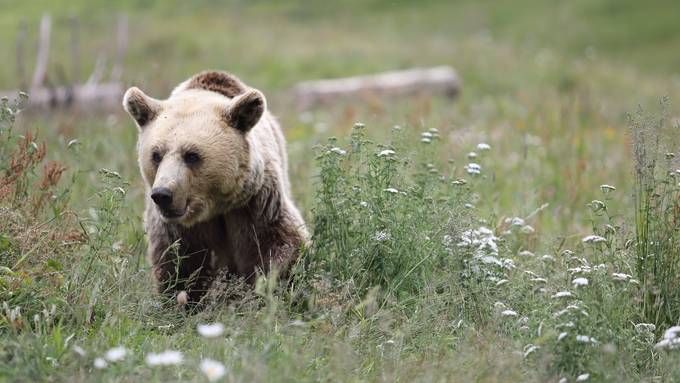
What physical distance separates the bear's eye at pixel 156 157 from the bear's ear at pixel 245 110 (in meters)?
0.45

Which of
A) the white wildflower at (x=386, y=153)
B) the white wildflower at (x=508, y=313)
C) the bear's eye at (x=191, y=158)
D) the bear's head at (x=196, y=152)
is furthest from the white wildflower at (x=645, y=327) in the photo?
the bear's eye at (x=191, y=158)

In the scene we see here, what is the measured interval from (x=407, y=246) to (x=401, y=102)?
26.9 ft

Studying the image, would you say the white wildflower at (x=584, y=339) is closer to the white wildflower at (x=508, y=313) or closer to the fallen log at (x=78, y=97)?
the white wildflower at (x=508, y=313)

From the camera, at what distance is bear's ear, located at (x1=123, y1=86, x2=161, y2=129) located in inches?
211

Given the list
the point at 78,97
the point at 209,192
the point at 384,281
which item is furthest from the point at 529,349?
the point at 78,97

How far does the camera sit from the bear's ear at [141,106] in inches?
211

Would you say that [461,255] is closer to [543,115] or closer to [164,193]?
[164,193]

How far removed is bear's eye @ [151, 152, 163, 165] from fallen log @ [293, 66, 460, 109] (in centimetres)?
852

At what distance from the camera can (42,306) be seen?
4484 mm

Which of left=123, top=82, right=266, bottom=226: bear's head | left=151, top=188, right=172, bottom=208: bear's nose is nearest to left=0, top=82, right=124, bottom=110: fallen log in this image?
left=123, top=82, right=266, bottom=226: bear's head

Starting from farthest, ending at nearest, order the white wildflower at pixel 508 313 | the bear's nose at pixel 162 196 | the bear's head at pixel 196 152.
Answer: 1. the bear's head at pixel 196 152
2. the bear's nose at pixel 162 196
3. the white wildflower at pixel 508 313

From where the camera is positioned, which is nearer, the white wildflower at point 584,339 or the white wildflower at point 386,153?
the white wildflower at point 584,339

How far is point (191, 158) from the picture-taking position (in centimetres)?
511

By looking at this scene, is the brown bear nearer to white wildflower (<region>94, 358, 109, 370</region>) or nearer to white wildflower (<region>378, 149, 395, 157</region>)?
white wildflower (<region>378, 149, 395, 157</region>)
